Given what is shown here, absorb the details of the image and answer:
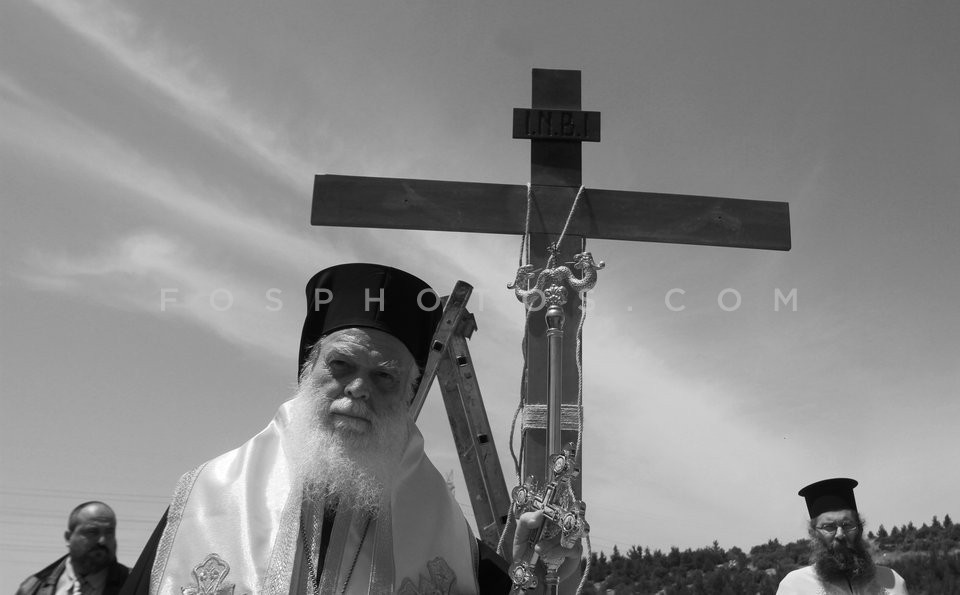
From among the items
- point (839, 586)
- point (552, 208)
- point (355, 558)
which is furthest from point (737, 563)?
point (355, 558)

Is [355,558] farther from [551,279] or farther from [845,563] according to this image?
[845,563]

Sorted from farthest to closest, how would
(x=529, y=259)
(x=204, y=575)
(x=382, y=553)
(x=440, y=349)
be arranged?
1. (x=440, y=349)
2. (x=529, y=259)
3. (x=382, y=553)
4. (x=204, y=575)

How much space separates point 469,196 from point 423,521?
7.48 ft

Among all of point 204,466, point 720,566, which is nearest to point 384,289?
point 204,466

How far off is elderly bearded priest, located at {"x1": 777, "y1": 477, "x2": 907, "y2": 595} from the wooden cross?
2188mm

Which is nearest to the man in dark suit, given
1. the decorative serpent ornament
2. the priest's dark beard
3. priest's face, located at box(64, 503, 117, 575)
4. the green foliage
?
priest's face, located at box(64, 503, 117, 575)

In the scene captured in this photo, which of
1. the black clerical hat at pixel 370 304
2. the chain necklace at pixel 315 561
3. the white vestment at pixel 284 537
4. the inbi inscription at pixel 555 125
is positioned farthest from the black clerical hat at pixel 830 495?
the chain necklace at pixel 315 561

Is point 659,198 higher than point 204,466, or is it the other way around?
point 659,198

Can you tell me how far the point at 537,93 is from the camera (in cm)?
513

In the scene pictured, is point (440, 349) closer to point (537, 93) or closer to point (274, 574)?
point (537, 93)

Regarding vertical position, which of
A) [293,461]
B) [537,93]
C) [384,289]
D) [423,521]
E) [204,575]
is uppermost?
[537,93]

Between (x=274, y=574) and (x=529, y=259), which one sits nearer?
(x=274, y=574)

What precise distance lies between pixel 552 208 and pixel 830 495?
319cm

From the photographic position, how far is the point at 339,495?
314 centimetres
